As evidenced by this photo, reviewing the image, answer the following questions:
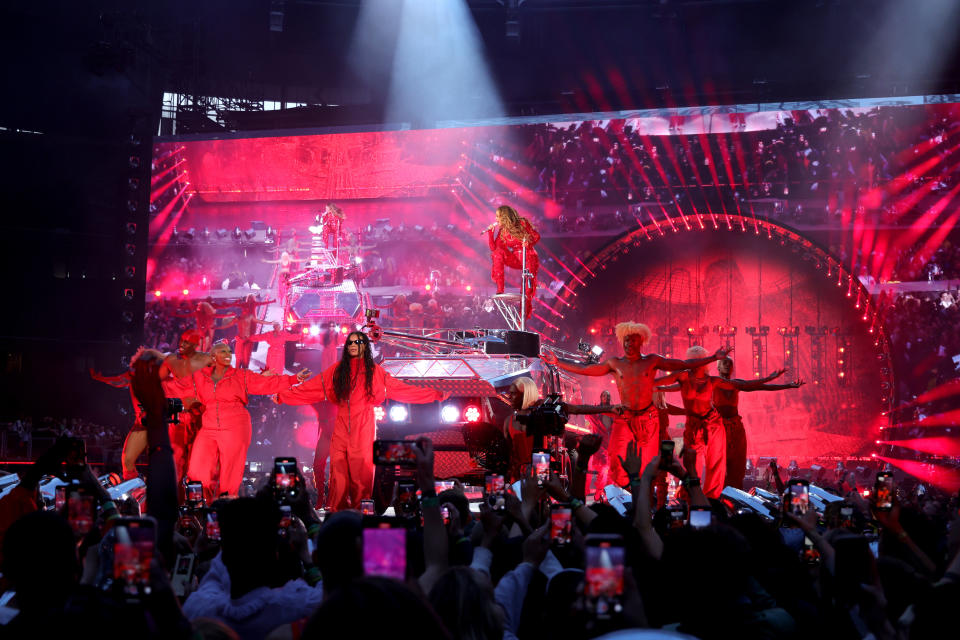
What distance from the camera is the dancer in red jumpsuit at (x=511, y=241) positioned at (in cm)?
1030

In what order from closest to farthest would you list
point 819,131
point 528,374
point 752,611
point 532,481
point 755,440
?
point 752,611 → point 532,481 → point 528,374 → point 819,131 → point 755,440

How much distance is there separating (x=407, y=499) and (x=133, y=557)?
2192 millimetres

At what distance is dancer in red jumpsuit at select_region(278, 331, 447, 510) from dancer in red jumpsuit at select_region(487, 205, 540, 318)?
326 centimetres

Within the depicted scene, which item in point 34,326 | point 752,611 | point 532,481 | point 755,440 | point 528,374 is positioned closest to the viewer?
point 752,611

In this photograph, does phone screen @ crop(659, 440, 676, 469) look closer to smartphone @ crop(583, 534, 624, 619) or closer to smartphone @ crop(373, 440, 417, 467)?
smartphone @ crop(373, 440, 417, 467)

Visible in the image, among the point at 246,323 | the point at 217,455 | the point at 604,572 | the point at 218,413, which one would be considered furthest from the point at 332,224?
the point at 604,572

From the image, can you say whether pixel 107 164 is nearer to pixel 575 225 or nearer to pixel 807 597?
pixel 575 225

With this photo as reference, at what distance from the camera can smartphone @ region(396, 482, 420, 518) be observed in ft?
13.3

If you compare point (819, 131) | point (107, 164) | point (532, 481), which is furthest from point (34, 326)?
point (532, 481)

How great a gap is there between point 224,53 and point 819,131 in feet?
36.6

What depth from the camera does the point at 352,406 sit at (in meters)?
7.33

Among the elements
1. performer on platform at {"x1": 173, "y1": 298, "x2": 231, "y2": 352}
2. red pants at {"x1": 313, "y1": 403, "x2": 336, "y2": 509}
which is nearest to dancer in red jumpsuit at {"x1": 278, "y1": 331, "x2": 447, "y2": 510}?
red pants at {"x1": 313, "y1": 403, "x2": 336, "y2": 509}

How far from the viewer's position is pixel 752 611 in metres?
2.21

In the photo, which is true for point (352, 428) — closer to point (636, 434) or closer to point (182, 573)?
point (636, 434)
